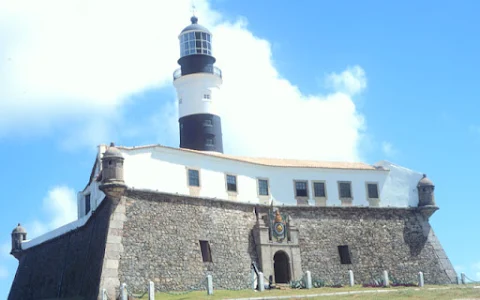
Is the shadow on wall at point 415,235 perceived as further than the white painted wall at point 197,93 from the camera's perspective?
No

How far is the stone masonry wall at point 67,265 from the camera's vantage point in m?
31.7

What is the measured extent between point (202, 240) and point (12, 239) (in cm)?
1721

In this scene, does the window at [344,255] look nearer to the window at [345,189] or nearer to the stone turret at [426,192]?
the window at [345,189]

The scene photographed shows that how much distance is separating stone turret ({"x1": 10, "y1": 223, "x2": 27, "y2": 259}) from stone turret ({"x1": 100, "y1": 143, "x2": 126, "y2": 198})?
53.5 feet

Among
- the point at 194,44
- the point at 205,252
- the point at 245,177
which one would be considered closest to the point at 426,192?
the point at 245,177

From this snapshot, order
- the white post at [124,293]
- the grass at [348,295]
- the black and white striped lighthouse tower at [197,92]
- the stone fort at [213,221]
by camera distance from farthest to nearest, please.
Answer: the black and white striped lighthouse tower at [197,92]
the stone fort at [213,221]
the white post at [124,293]
the grass at [348,295]

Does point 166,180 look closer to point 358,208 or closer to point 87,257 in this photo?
point 87,257

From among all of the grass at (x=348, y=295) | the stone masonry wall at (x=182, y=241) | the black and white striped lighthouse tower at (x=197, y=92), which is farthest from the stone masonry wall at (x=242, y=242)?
the black and white striped lighthouse tower at (x=197, y=92)

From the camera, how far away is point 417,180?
43.1m

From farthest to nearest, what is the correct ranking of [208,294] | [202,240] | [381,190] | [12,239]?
[12,239] → [381,190] → [202,240] → [208,294]

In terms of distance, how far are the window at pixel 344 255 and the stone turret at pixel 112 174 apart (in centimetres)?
1516

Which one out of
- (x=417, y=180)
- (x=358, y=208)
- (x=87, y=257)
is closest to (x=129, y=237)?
(x=87, y=257)

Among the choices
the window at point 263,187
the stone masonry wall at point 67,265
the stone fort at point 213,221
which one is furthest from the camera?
the window at point 263,187

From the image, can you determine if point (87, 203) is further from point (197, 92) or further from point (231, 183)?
point (197, 92)
